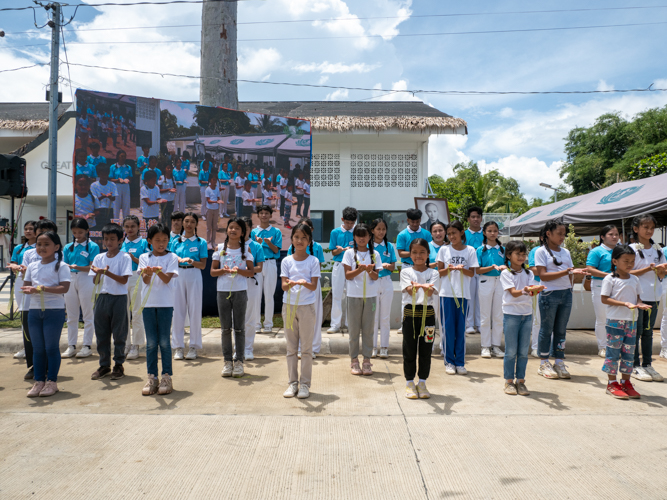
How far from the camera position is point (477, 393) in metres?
4.38

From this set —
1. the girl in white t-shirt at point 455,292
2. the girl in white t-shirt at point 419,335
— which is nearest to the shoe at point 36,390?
the girl in white t-shirt at point 419,335

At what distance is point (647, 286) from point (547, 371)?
5.04 feet

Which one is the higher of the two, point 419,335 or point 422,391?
point 419,335

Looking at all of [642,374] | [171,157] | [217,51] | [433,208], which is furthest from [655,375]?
[217,51]

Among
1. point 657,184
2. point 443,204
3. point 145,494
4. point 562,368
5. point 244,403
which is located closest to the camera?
point 145,494

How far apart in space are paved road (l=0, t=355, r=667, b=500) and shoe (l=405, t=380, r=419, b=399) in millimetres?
101

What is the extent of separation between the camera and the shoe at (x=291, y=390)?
4266 mm

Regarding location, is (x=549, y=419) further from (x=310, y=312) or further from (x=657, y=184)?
(x=657, y=184)

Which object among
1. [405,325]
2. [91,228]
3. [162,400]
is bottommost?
[162,400]

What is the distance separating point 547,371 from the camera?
Answer: 4.97 metres

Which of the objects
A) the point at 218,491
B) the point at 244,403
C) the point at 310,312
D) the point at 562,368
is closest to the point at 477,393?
the point at 562,368

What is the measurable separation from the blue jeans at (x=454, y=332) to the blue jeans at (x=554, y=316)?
836 millimetres

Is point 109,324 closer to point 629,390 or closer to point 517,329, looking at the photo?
point 517,329

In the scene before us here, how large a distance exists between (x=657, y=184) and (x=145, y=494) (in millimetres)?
10128
